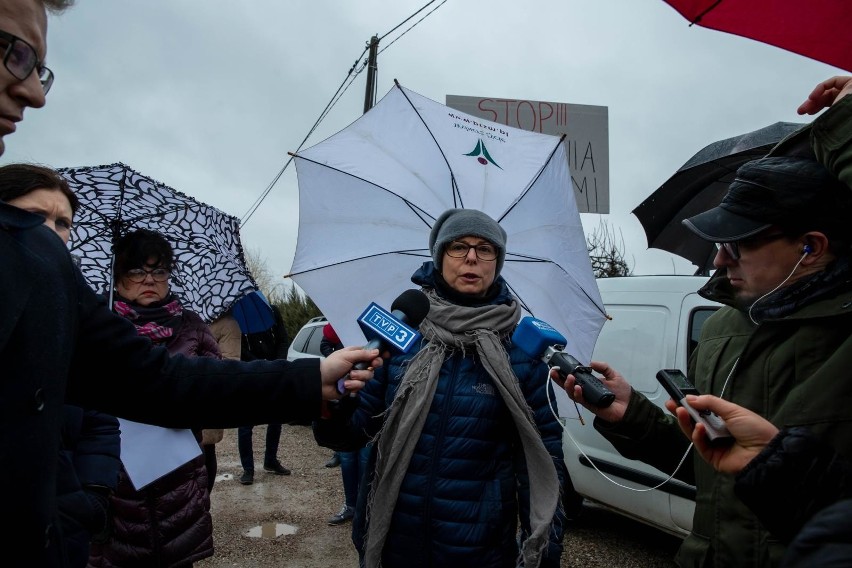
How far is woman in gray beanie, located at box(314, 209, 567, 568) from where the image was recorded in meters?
2.34

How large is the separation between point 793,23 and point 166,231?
3.07m

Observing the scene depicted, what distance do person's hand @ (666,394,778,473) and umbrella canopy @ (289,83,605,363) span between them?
1610 mm

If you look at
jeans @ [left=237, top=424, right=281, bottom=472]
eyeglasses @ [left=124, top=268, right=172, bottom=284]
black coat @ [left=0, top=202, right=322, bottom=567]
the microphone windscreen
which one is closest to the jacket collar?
black coat @ [left=0, top=202, right=322, bottom=567]

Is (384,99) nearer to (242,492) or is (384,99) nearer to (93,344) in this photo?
(93,344)

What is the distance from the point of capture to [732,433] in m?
1.41

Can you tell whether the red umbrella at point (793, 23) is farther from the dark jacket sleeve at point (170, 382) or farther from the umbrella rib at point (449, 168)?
the dark jacket sleeve at point (170, 382)

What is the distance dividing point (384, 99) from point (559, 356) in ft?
6.12

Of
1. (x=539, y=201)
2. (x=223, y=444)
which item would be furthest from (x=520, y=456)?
(x=223, y=444)

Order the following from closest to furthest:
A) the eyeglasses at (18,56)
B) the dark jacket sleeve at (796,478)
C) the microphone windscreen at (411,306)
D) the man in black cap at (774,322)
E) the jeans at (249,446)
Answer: the eyeglasses at (18,56), the dark jacket sleeve at (796,478), the man in black cap at (774,322), the microphone windscreen at (411,306), the jeans at (249,446)

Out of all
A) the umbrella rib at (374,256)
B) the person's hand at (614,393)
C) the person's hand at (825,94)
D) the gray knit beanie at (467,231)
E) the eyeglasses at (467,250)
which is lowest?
the person's hand at (614,393)

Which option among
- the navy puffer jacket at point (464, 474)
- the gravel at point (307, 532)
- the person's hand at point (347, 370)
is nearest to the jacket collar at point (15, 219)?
the person's hand at point (347, 370)

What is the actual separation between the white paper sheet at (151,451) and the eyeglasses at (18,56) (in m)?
1.85

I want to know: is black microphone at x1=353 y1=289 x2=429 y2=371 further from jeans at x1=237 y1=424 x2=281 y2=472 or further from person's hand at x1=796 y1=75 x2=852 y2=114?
jeans at x1=237 y1=424 x2=281 y2=472

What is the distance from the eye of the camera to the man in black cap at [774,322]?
5.03 ft
